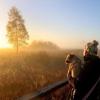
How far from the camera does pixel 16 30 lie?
63562 mm

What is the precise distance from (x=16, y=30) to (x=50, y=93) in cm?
5647

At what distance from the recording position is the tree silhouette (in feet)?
206

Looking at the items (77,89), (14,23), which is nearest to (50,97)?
(77,89)

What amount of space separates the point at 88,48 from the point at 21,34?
5741cm

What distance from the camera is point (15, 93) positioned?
11164 mm

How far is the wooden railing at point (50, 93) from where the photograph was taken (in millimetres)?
6012

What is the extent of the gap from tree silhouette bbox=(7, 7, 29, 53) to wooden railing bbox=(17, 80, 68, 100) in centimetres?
5437

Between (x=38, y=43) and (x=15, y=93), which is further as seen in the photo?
(x=38, y=43)

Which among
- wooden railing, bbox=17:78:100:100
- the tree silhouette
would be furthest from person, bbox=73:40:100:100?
the tree silhouette

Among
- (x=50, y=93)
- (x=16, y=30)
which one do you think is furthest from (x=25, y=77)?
(x=16, y=30)

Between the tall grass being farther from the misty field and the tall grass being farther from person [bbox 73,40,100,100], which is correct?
person [bbox 73,40,100,100]

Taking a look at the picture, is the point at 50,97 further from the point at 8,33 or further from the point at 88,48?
the point at 8,33

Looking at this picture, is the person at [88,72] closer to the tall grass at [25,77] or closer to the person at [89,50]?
the person at [89,50]

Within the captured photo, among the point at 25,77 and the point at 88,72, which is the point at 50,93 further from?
the point at 25,77
